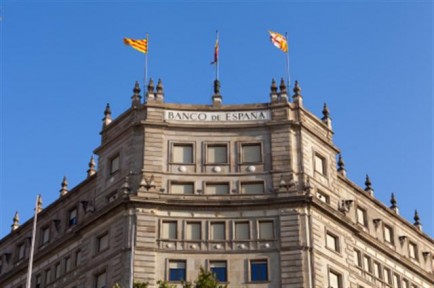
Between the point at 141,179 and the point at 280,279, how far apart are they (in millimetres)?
13337

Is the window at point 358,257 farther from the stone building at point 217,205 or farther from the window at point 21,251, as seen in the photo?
the window at point 21,251

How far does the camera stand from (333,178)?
77625 millimetres

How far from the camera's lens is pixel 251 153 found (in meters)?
74.6

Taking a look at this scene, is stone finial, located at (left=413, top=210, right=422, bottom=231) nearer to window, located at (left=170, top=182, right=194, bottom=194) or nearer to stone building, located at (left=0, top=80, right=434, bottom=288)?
stone building, located at (left=0, top=80, right=434, bottom=288)

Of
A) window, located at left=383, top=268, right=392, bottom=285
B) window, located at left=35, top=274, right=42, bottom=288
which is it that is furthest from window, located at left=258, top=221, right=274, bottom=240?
window, located at left=35, top=274, right=42, bottom=288

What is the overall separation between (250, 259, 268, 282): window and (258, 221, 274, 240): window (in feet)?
6.34

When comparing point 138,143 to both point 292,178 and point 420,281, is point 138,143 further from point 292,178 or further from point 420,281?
point 420,281

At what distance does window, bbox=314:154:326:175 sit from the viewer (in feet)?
251

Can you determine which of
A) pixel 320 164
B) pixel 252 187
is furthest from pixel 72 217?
pixel 320 164

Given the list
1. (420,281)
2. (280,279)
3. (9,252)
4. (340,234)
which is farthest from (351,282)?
(9,252)

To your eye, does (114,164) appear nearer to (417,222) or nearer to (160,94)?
(160,94)

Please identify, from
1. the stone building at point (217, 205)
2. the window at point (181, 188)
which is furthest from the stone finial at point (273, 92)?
the window at point (181, 188)

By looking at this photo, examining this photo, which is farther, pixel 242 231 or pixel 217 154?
pixel 217 154

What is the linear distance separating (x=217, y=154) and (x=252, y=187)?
3.97 meters
